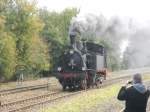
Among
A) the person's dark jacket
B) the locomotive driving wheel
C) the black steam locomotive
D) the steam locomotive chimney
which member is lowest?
the person's dark jacket

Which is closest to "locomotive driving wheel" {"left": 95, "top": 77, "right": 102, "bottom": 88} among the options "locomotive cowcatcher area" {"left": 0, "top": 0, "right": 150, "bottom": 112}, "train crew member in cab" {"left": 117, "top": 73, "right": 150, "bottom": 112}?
"locomotive cowcatcher area" {"left": 0, "top": 0, "right": 150, "bottom": 112}

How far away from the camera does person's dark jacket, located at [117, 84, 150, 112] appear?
9453 millimetres

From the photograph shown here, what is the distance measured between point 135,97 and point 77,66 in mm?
20658

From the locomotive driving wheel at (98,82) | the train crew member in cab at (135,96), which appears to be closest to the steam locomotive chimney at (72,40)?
the locomotive driving wheel at (98,82)

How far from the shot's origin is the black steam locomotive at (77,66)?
29.8 metres

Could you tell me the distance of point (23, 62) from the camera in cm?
4534

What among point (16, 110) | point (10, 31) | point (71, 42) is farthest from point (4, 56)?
point (16, 110)

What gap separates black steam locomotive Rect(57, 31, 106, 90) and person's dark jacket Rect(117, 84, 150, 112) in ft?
65.6

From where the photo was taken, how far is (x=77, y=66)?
98.7 feet

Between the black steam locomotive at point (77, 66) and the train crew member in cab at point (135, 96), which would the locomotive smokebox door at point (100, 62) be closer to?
the black steam locomotive at point (77, 66)

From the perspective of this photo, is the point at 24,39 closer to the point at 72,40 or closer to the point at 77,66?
the point at 77,66

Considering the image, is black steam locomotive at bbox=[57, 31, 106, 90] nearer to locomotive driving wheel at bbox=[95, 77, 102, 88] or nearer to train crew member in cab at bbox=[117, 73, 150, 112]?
locomotive driving wheel at bbox=[95, 77, 102, 88]

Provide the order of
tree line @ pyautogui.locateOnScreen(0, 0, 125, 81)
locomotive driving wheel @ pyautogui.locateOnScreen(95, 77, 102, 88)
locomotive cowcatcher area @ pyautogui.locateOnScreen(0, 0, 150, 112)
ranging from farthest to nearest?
tree line @ pyautogui.locateOnScreen(0, 0, 125, 81) < locomotive driving wheel @ pyautogui.locateOnScreen(95, 77, 102, 88) < locomotive cowcatcher area @ pyautogui.locateOnScreen(0, 0, 150, 112)

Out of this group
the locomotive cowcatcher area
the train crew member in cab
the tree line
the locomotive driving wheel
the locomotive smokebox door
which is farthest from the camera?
the tree line
